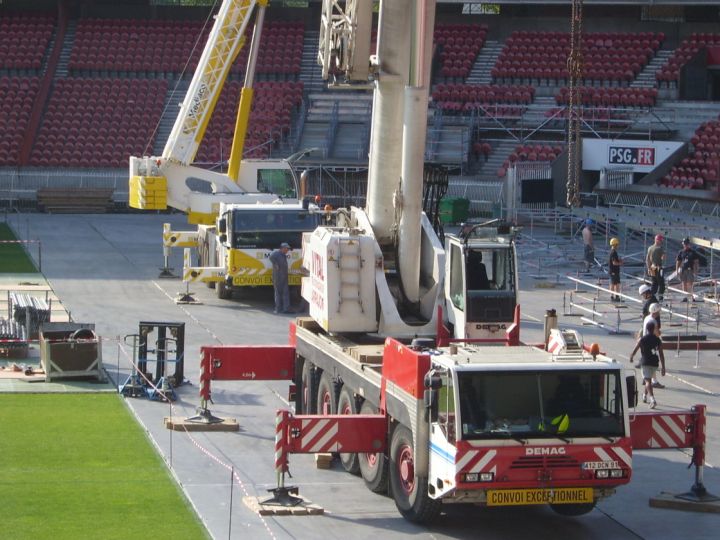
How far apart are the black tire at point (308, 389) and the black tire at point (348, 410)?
4.18 feet

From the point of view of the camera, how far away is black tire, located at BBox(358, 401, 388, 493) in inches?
624

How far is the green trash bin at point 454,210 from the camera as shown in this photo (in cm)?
4738

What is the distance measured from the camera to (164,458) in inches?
685

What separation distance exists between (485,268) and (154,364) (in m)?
7.78

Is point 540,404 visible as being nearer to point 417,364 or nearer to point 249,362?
point 417,364

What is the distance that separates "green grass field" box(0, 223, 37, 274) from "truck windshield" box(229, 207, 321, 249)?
6581 millimetres

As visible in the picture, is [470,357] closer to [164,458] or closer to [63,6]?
[164,458]

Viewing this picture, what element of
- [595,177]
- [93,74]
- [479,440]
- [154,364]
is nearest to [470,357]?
[479,440]

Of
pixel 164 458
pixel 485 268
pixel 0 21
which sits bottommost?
pixel 164 458

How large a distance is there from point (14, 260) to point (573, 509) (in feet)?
77.9

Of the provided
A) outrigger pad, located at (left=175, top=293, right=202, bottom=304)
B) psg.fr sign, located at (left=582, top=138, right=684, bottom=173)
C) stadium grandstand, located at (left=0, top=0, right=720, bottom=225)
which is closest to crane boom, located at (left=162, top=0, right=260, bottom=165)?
outrigger pad, located at (left=175, top=293, right=202, bottom=304)

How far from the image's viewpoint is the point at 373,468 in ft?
53.0

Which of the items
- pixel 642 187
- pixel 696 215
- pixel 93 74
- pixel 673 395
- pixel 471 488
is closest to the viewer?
pixel 471 488

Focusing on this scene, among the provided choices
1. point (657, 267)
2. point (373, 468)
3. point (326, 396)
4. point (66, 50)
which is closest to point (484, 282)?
point (326, 396)
